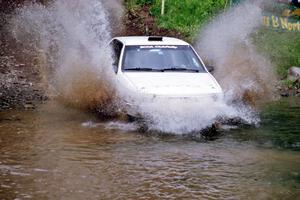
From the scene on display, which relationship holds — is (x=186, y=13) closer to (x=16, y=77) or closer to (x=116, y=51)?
(x=16, y=77)

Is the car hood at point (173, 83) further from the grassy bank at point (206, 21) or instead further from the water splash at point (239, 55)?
the grassy bank at point (206, 21)

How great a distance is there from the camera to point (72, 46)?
19203 mm

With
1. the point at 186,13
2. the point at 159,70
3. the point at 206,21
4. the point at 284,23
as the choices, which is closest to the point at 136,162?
the point at 159,70

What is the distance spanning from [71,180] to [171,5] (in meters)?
17.8

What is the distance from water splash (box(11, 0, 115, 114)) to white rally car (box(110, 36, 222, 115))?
45cm

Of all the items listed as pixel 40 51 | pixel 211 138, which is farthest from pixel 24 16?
pixel 211 138

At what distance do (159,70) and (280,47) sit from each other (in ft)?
28.6

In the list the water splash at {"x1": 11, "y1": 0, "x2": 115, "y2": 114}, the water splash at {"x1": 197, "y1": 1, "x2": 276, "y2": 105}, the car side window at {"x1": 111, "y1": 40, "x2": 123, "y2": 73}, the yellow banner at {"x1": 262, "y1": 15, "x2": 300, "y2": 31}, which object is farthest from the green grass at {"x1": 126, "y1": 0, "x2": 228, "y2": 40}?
the car side window at {"x1": 111, "y1": 40, "x2": 123, "y2": 73}

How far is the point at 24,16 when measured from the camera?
926 inches

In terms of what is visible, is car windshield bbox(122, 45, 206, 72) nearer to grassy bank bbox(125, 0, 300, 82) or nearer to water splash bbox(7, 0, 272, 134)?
water splash bbox(7, 0, 272, 134)

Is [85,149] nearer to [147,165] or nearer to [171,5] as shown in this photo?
[147,165]

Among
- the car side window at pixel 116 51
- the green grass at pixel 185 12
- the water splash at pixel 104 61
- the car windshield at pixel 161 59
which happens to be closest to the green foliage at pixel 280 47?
the water splash at pixel 104 61

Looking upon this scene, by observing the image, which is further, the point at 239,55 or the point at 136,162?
the point at 239,55

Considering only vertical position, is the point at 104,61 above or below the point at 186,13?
below
